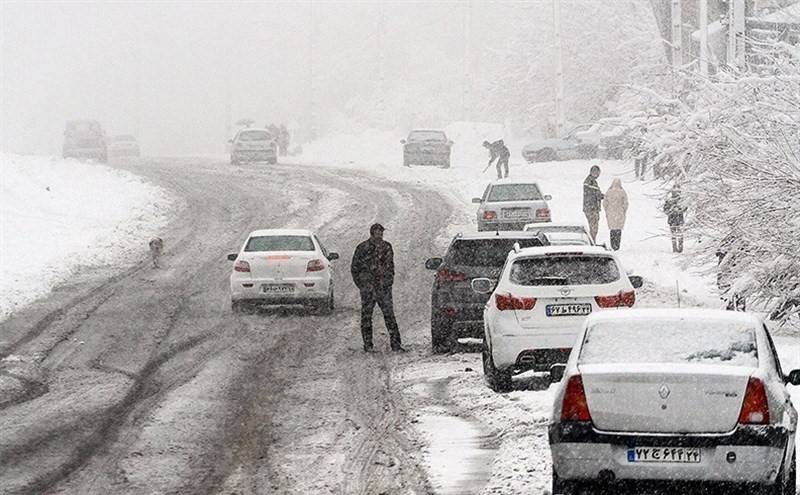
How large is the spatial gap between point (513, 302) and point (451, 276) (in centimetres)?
356

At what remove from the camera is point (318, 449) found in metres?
12.4

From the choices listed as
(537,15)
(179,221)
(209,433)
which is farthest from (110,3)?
(209,433)

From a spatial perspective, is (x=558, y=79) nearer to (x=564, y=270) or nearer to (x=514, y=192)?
(x=514, y=192)

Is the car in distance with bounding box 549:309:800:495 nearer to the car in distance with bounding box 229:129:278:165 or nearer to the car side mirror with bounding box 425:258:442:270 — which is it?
the car side mirror with bounding box 425:258:442:270

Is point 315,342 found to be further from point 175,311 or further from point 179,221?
point 179,221

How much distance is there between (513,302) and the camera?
15.1 m

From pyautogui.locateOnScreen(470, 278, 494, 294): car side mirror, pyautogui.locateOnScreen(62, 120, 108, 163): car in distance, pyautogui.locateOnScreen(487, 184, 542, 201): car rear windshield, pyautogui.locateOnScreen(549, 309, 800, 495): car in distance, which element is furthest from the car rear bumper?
pyautogui.locateOnScreen(62, 120, 108, 163): car in distance

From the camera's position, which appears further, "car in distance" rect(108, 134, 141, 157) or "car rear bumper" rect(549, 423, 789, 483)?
"car in distance" rect(108, 134, 141, 157)

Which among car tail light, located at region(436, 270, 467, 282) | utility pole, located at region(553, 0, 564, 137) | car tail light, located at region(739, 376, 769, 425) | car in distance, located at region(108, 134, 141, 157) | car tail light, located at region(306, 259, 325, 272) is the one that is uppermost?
utility pole, located at region(553, 0, 564, 137)

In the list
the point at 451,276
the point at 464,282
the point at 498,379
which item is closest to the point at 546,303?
the point at 498,379

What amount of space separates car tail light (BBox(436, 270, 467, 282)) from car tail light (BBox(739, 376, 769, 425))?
970cm

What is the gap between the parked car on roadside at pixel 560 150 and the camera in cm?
5616

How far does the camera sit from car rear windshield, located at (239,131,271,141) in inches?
2165

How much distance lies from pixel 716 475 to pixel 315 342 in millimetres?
12068
